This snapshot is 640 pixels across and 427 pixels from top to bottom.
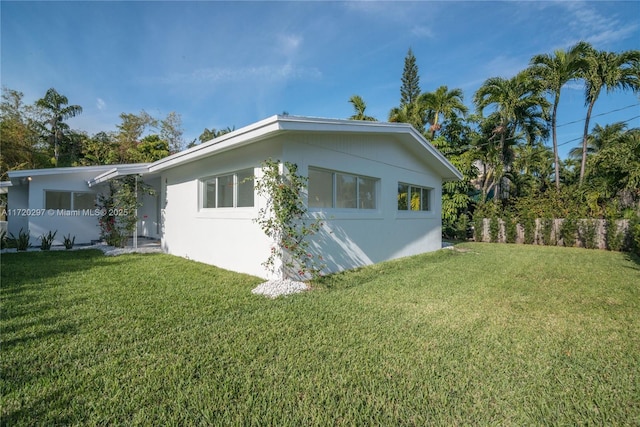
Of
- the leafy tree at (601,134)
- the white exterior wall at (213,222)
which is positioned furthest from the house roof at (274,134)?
the leafy tree at (601,134)

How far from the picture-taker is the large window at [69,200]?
12.3 meters

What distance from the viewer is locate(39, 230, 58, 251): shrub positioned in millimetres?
11039

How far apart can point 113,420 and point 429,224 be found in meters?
11.7

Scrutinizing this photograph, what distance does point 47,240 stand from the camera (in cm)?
1141

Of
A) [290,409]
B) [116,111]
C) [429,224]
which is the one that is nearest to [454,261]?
[429,224]

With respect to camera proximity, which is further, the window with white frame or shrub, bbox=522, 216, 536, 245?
shrub, bbox=522, 216, 536, 245

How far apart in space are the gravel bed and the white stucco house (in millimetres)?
867

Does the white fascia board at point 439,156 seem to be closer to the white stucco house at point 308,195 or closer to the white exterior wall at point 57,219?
the white stucco house at point 308,195

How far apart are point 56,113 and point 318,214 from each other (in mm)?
32788

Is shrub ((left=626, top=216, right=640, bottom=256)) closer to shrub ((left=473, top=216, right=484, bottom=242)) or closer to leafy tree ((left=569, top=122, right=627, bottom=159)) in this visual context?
shrub ((left=473, top=216, right=484, bottom=242))

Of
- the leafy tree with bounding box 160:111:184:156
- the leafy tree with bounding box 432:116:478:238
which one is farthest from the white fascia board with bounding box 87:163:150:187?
the leafy tree with bounding box 160:111:184:156

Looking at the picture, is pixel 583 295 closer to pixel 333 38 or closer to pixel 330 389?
pixel 330 389

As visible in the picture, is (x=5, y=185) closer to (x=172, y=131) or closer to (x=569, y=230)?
(x=172, y=131)

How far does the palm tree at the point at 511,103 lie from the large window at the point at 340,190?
12.9 meters
